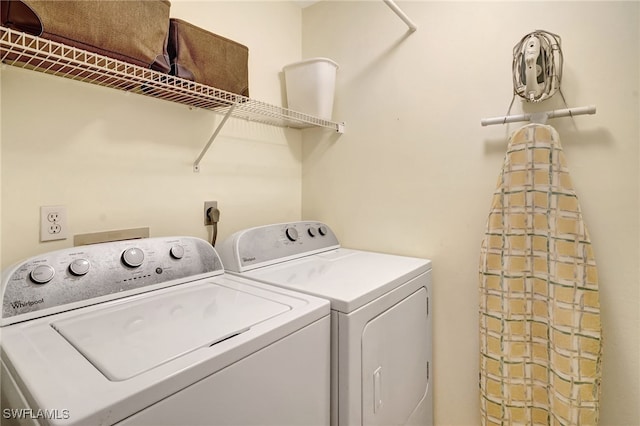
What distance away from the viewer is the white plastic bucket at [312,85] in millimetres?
1749

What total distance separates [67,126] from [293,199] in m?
1.19

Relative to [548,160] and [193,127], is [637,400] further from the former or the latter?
[193,127]

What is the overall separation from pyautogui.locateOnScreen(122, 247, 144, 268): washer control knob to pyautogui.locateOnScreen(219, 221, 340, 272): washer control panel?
36 centimetres

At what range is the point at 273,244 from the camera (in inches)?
60.9

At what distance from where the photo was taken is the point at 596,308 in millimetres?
1165

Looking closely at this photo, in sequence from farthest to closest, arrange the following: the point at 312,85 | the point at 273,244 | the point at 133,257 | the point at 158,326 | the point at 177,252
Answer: the point at 312,85 → the point at 273,244 → the point at 177,252 → the point at 133,257 → the point at 158,326

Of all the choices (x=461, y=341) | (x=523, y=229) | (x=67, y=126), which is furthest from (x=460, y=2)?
(x=67, y=126)

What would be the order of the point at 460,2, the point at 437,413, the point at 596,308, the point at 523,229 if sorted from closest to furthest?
the point at 596,308 → the point at 523,229 → the point at 460,2 → the point at 437,413

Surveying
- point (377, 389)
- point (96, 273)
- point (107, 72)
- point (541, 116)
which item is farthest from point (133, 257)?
point (541, 116)

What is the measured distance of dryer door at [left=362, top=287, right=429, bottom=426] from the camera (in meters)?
1.11

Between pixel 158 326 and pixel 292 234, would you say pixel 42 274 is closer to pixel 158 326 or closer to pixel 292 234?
pixel 158 326

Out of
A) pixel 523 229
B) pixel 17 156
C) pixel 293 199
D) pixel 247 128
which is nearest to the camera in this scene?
pixel 17 156

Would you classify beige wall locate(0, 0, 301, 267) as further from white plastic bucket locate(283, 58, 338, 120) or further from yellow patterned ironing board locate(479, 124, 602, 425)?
yellow patterned ironing board locate(479, 124, 602, 425)

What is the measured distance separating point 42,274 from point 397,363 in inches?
47.4
